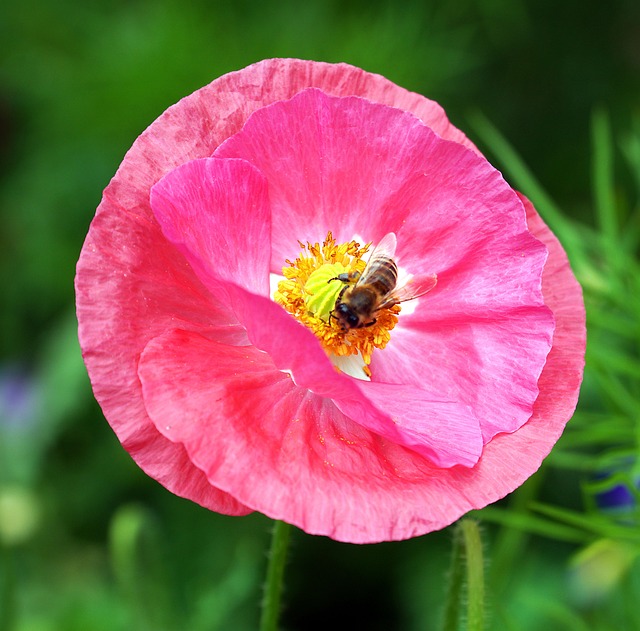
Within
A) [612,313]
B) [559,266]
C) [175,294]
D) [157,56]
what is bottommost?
[175,294]

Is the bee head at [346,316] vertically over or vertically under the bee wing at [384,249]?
under

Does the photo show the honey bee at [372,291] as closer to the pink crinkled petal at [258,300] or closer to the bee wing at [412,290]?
the bee wing at [412,290]

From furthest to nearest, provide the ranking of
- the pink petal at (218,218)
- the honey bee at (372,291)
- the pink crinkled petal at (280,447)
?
the honey bee at (372,291), the pink petal at (218,218), the pink crinkled petal at (280,447)

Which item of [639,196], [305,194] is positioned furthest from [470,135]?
[305,194]

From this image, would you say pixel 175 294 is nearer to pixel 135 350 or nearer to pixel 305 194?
pixel 135 350

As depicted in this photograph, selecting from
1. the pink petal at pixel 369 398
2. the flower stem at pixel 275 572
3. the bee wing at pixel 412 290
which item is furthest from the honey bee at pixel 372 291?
the flower stem at pixel 275 572

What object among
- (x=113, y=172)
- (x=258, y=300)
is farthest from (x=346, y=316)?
(x=113, y=172)
